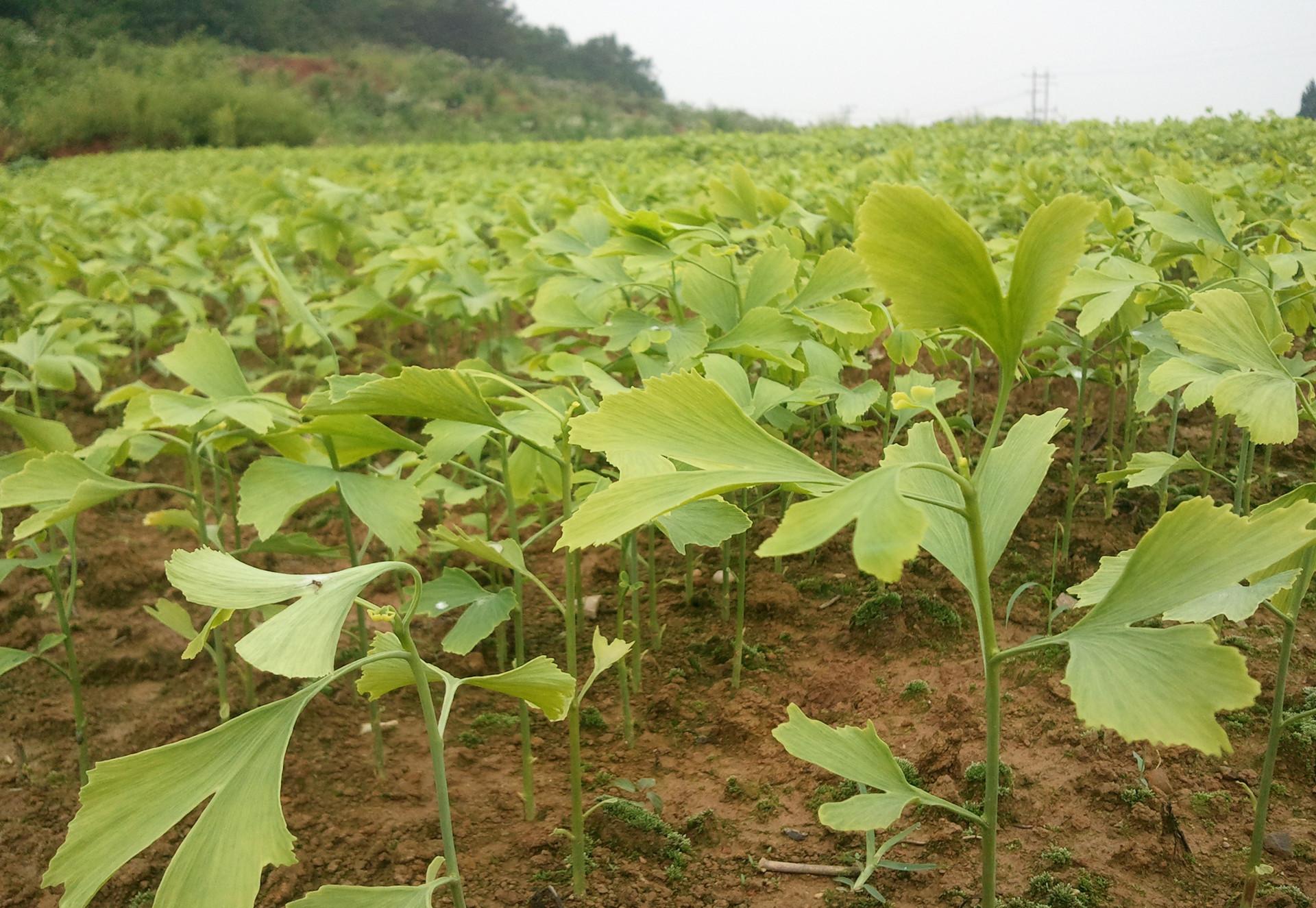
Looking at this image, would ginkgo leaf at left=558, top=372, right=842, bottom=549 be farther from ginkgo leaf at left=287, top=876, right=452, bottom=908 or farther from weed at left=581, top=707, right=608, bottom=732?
weed at left=581, top=707, right=608, bottom=732

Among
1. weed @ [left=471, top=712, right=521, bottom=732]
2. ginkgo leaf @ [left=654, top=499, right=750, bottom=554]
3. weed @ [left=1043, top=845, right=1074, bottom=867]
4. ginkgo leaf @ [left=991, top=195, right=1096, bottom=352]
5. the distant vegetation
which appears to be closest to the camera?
ginkgo leaf @ [left=991, top=195, right=1096, bottom=352]

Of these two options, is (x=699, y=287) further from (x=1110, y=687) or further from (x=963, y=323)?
(x=1110, y=687)

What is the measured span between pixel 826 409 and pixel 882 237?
1.47 meters

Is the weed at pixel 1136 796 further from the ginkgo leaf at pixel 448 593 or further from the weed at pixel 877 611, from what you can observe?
the ginkgo leaf at pixel 448 593

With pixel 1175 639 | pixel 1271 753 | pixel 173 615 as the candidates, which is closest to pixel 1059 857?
pixel 1271 753

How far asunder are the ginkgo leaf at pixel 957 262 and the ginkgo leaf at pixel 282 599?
0.54 metres

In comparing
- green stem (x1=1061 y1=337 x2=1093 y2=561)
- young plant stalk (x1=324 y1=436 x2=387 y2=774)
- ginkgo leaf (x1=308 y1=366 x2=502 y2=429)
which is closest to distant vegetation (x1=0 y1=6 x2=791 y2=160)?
green stem (x1=1061 y1=337 x2=1093 y2=561)

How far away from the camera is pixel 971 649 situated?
206 cm

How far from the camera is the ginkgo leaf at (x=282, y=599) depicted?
33.6 inches

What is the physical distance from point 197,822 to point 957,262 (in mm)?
848

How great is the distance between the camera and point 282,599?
37.6 inches

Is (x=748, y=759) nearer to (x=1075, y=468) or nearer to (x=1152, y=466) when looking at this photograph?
(x=1152, y=466)

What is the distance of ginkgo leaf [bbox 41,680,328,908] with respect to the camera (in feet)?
2.85

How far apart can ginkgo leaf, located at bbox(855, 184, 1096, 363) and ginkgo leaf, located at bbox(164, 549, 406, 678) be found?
1.76 feet
